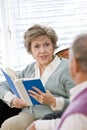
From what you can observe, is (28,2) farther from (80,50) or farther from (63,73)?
(80,50)

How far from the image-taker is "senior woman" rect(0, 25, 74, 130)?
2.18 meters

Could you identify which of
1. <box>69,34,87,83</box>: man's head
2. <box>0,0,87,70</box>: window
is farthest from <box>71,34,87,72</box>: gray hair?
<box>0,0,87,70</box>: window

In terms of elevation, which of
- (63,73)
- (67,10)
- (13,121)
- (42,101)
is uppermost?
(67,10)

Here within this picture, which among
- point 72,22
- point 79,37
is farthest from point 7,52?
point 79,37

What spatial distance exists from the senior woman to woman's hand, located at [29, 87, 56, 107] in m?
0.02

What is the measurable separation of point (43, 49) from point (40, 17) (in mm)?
1013

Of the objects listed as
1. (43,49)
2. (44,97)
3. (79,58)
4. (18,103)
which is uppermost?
(79,58)

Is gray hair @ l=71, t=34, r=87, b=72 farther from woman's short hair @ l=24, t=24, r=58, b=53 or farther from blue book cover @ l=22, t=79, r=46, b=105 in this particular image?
woman's short hair @ l=24, t=24, r=58, b=53

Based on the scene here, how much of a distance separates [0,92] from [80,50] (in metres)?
1.39

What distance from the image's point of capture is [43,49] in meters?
2.25

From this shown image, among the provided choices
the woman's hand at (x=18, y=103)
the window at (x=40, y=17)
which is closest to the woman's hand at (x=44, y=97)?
the woman's hand at (x=18, y=103)

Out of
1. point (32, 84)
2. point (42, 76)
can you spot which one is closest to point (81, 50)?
point (32, 84)

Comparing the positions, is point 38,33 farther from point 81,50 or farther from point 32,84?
point 81,50

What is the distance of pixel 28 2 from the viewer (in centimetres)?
314
